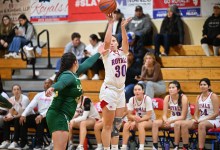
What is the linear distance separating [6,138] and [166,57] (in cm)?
392

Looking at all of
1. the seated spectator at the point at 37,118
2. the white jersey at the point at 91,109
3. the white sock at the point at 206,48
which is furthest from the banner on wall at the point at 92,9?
the white jersey at the point at 91,109

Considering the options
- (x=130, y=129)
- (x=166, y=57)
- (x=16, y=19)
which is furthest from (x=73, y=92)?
(x=16, y=19)

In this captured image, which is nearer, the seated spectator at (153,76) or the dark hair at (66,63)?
the dark hair at (66,63)

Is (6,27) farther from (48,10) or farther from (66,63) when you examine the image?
(66,63)

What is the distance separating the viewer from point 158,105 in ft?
33.4

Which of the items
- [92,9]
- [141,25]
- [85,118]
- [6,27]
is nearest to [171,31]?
[141,25]

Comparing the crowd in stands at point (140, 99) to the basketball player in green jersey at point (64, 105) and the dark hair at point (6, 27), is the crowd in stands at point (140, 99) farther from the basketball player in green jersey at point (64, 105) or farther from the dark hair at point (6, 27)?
the basketball player in green jersey at point (64, 105)

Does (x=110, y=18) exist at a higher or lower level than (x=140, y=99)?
higher

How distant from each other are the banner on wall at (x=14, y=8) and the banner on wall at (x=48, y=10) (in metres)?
0.19

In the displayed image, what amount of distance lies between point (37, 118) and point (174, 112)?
2.77 meters

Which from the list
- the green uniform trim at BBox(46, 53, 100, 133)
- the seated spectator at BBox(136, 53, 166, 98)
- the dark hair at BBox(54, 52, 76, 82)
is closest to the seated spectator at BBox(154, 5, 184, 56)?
the seated spectator at BBox(136, 53, 166, 98)

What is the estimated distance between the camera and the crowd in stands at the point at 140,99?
9.20 meters

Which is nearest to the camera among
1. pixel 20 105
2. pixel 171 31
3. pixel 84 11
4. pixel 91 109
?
pixel 91 109

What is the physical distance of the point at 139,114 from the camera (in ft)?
31.7
